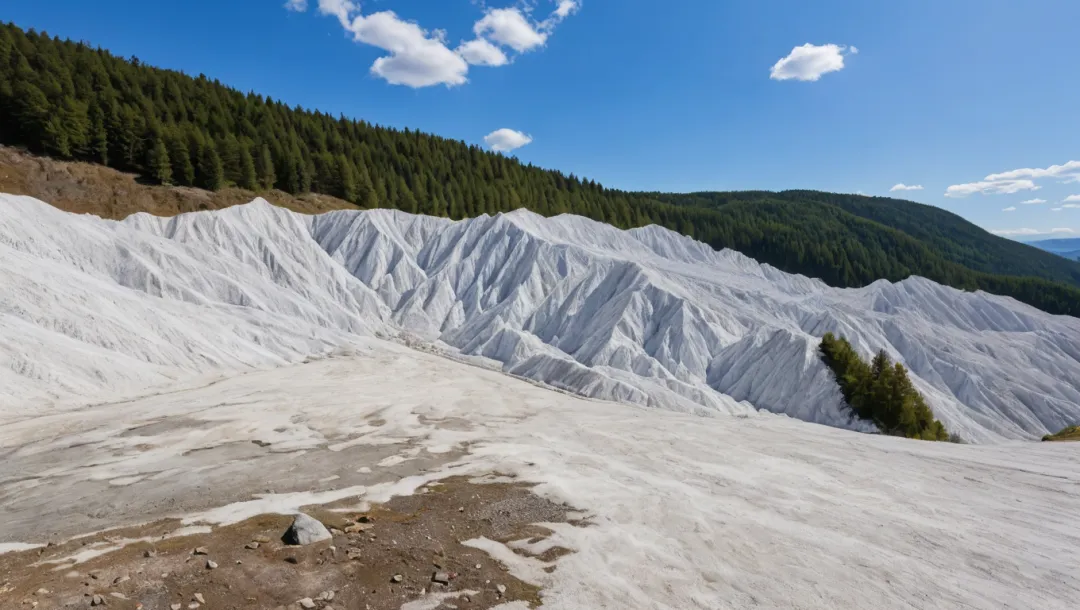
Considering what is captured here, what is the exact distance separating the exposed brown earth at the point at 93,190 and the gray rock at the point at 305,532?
5695cm

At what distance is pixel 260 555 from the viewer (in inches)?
359

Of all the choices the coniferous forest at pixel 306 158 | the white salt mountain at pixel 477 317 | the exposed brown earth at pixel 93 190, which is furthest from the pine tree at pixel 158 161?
the white salt mountain at pixel 477 317

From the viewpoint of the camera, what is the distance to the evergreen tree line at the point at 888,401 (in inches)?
1366

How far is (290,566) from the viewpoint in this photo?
28.9ft

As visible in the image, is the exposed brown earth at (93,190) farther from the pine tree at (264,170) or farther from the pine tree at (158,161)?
the pine tree at (264,170)

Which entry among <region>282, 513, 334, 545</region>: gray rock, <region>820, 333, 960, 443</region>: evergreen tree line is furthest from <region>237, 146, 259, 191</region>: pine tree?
<region>820, 333, 960, 443</region>: evergreen tree line

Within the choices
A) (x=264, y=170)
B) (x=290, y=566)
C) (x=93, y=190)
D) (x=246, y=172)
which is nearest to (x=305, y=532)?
(x=290, y=566)

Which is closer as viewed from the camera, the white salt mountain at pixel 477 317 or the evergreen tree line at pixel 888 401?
the white salt mountain at pixel 477 317

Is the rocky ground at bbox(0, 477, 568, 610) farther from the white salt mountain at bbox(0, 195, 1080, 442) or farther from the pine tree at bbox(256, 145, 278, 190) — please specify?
the pine tree at bbox(256, 145, 278, 190)

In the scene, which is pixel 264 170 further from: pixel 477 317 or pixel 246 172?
pixel 477 317

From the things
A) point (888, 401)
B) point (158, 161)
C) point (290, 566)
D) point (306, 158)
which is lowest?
point (888, 401)

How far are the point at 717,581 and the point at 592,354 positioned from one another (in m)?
37.2

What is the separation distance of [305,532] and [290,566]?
38.1 inches

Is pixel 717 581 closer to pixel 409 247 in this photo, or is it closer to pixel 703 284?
pixel 703 284
